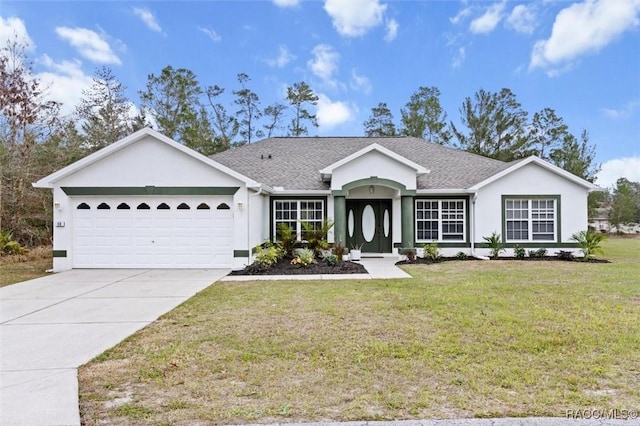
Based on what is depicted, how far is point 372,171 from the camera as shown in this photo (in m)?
14.8

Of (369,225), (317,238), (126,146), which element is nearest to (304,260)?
(317,238)

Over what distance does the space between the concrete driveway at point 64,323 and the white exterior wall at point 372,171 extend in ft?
19.7

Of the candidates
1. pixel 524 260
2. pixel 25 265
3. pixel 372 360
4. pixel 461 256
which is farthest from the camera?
pixel 461 256

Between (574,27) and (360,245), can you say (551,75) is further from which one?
(360,245)

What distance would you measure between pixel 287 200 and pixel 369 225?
147 inches

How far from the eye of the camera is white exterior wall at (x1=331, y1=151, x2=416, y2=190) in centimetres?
1480

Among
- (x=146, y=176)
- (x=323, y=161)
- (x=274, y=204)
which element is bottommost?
(x=274, y=204)

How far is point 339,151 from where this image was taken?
754 inches

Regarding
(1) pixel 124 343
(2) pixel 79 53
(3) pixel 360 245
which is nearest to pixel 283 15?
(3) pixel 360 245

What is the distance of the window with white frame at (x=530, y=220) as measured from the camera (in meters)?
15.2

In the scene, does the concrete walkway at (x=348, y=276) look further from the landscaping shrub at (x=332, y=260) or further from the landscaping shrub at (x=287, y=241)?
the landscaping shrub at (x=287, y=241)

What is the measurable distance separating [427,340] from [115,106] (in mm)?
28951

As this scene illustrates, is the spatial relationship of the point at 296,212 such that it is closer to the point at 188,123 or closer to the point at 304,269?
the point at 304,269

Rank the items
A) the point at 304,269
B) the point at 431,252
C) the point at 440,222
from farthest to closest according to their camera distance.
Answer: the point at 440,222 < the point at 431,252 < the point at 304,269
